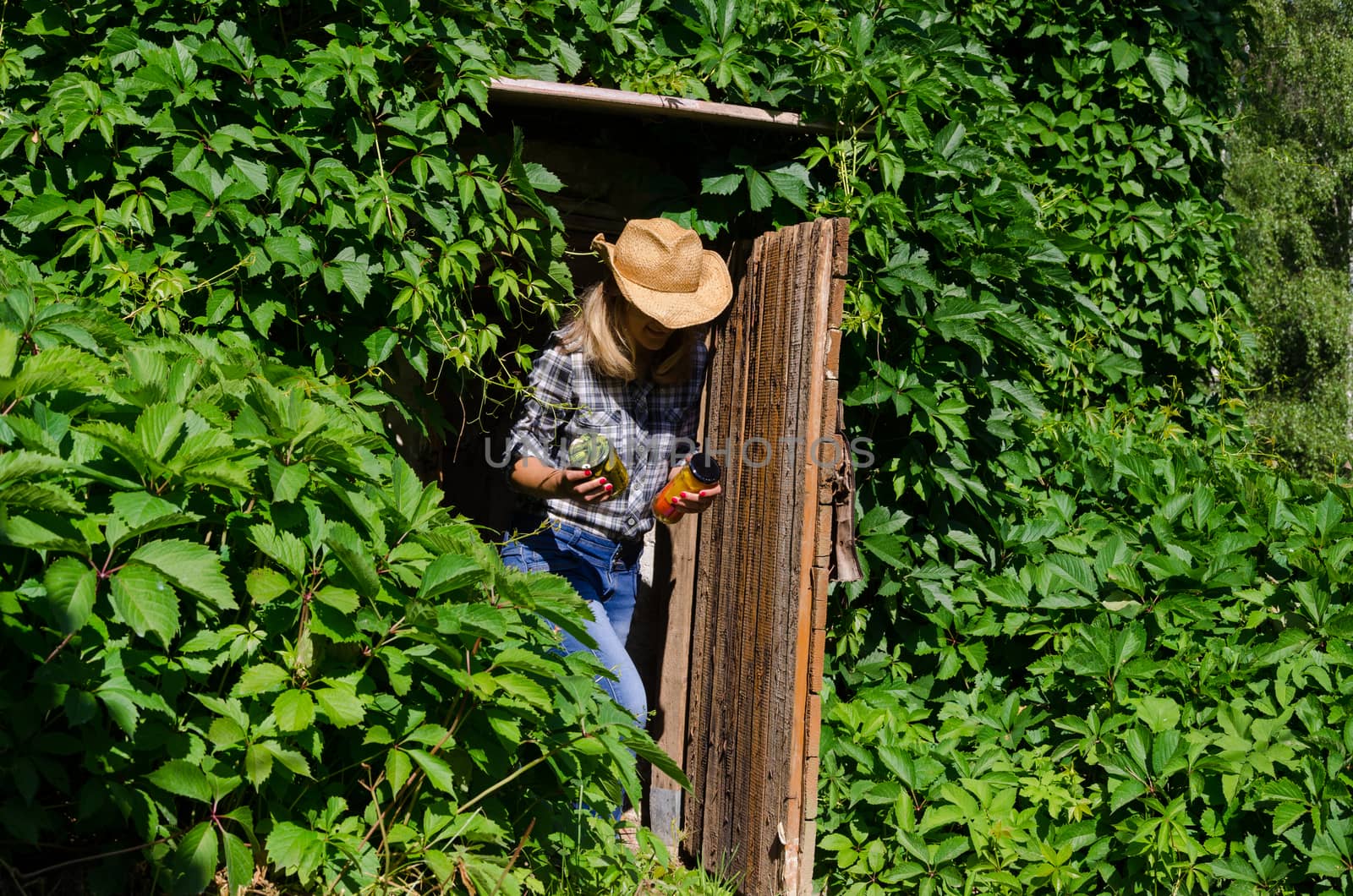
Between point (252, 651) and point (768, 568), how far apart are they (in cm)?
168

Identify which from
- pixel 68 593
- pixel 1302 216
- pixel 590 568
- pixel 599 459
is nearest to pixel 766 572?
pixel 590 568

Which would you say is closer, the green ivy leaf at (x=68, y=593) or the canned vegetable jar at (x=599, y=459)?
the green ivy leaf at (x=68, y=593)

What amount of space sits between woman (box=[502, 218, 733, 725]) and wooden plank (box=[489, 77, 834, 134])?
0.37 m

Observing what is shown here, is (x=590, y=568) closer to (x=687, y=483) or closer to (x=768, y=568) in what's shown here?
(x=687, y=483)

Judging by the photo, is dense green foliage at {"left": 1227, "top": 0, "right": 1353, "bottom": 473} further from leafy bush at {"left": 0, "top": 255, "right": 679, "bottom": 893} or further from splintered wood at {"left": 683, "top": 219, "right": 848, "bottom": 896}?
leafy bush at {"left": 0, "top": 255, "right": 679, "bottom": 893}

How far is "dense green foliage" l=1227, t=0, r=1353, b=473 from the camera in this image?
1412 centimetres

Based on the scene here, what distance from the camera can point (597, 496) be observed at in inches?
124

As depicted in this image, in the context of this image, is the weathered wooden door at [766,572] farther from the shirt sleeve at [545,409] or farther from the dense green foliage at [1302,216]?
the dense green foliage at [1302,216]

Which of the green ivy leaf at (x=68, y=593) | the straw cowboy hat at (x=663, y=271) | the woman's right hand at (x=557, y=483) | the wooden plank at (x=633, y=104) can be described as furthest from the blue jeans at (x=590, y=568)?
the green ivy leaf at (x=68, y=593)

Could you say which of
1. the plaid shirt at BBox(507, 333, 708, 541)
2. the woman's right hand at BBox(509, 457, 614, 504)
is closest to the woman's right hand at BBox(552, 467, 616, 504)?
the woman's right hand at BBox(509, 457, 614, 504)

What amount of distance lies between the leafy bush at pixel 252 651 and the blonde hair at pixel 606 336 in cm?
103

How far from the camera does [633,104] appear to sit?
11.3 feet

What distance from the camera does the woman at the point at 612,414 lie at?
329cm

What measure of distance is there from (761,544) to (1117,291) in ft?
8.16
